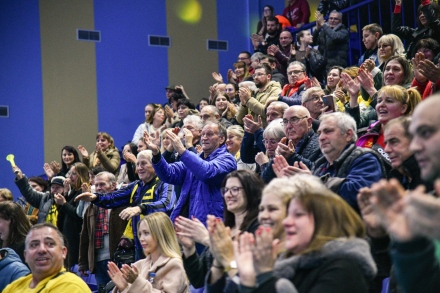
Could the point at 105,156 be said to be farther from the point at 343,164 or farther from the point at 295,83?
the point at 343,164

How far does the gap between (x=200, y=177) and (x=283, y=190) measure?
2.34 m

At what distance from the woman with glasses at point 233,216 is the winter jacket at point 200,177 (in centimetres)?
134

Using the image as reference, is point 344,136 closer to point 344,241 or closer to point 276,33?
point 344,241

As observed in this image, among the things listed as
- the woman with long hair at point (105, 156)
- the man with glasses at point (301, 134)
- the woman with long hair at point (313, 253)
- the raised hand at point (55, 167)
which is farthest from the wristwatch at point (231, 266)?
the raised hand at point (55, 167)

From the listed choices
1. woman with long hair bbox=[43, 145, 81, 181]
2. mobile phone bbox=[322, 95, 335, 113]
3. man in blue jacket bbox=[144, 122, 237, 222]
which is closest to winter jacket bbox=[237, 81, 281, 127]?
man in blue jacket bbox=[144, 122, 237, 222]

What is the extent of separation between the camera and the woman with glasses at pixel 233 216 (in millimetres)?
3664

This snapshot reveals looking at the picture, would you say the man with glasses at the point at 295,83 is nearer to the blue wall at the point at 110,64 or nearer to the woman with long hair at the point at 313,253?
the woman with long hair at the point at 313,253

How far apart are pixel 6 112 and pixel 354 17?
5.14 m

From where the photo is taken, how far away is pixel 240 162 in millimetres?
5988

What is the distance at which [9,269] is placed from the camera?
4652 millimetres

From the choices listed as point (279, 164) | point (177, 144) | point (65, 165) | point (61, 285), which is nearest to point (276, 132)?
point (177, 144)

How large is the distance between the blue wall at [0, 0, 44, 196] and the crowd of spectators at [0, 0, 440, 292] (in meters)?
2.25

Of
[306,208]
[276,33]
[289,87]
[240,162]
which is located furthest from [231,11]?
[306,208]

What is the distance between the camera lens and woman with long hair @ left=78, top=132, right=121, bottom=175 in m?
8.51
